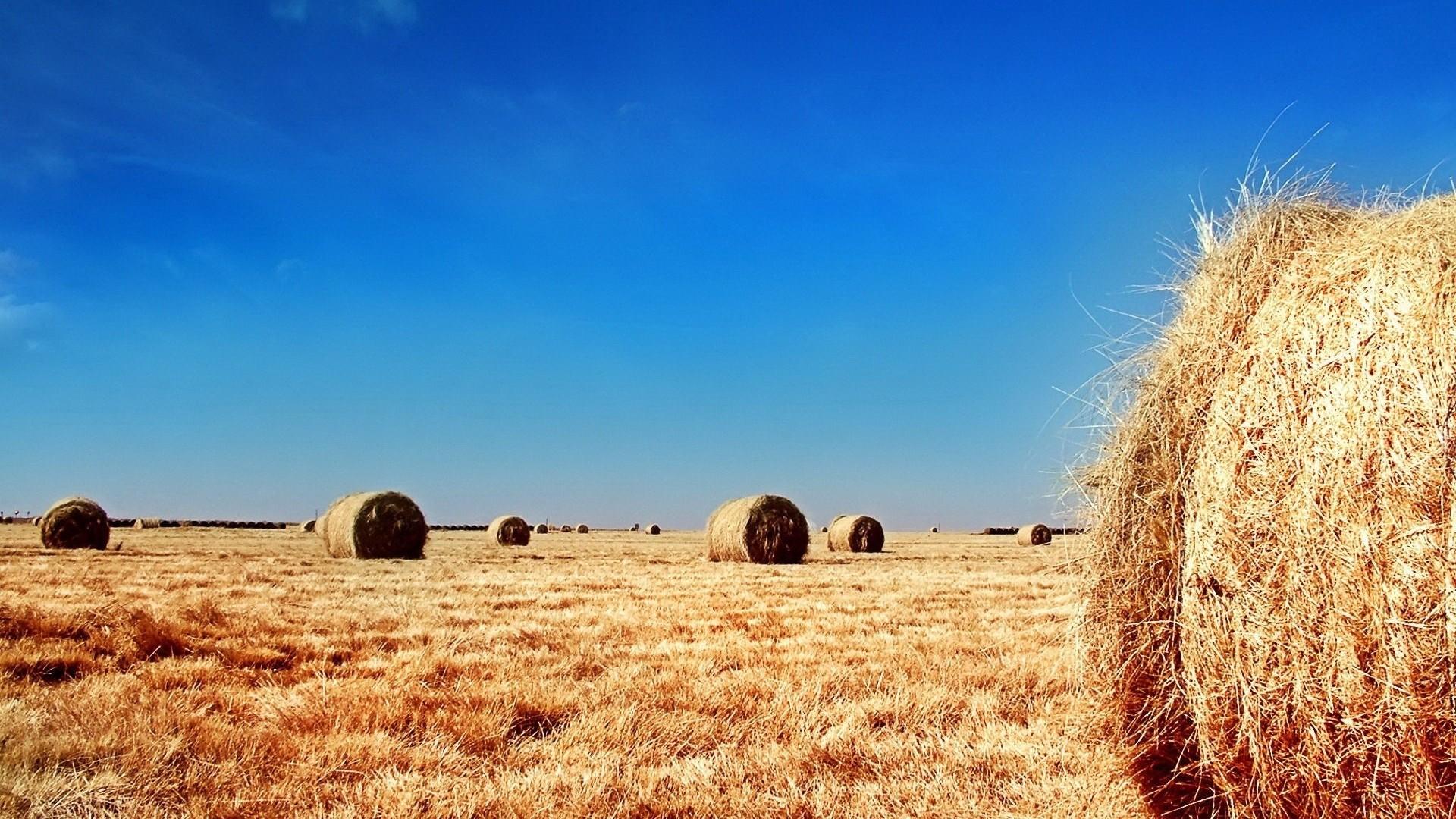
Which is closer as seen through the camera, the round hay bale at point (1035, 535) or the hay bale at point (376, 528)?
the hay bale at point (376, 528)

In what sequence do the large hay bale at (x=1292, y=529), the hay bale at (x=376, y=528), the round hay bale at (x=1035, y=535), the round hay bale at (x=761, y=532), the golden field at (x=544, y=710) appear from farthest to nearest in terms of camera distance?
the round hay bale at (x=1035, y=535)
the hay bale at (x=376, y=528)
the round hay bale at (x=761, y=532)
the golden field at (x=544, y=710)
the large hay bale at (x=1292, y=529)

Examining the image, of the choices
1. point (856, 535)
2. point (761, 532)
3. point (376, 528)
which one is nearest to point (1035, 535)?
point (856, 535)

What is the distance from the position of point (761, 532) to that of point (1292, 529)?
18.4 meters

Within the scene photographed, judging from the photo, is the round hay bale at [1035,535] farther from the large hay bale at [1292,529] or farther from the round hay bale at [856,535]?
the large hay bale at [1292,529]

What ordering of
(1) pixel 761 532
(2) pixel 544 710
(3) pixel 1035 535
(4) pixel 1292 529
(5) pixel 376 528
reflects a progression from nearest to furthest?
1. (4) pixel 1292 529
2. (2) pixel 544 710
3. (1) pixel 761 532
4. (5) pixel 376 528
5. (3) pixel 1035 535

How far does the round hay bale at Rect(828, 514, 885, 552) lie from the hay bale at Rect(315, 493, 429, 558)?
12.9m

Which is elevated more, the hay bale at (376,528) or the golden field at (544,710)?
the hay bale at (376,528)

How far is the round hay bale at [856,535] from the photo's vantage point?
1144 inches

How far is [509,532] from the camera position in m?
34.6

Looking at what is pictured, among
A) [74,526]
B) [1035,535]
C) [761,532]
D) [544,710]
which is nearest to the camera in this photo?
[544,710]

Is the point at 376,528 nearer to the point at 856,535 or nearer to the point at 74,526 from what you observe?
the point at 74,526

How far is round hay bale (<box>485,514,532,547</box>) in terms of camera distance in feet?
113

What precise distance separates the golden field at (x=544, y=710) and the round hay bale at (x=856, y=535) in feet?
61.4

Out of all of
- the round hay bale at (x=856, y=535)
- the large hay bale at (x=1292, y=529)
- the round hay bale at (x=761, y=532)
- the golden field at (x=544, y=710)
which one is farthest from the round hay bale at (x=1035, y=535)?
the large hay bale at (x=1292, y=529)
